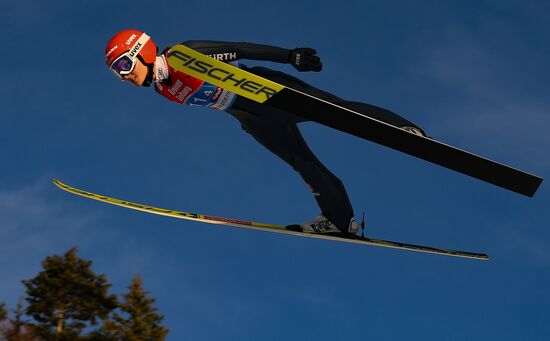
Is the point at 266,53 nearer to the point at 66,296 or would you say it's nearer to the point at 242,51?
the point at 242,51

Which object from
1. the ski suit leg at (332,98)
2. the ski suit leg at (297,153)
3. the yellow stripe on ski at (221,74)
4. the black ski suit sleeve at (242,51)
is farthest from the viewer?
the ski suit leg at (297,153)

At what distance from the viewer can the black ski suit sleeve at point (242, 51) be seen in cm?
763

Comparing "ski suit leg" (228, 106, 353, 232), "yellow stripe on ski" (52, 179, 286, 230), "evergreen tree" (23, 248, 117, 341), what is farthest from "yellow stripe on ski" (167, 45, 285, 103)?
"evergreen tree" (23, 248, 117, 341)

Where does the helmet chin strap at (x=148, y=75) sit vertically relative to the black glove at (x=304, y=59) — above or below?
below

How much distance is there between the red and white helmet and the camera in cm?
779

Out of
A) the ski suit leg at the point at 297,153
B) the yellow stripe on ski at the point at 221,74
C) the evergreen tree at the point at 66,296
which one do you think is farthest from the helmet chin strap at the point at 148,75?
the evergreen tree at the point at 66,296

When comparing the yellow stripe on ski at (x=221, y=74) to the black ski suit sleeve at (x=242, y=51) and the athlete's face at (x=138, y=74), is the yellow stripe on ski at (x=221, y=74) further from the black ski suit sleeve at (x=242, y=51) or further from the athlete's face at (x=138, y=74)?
the athlete's face at (x=138, y=74)

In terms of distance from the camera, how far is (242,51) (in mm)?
7711

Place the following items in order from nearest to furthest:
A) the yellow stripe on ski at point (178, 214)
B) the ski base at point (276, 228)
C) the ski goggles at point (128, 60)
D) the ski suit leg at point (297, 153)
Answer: the ski goggles at point (128, 60)
the ski suit leg at point (297, 153)
the ski base at point (276, 228)
the yellow stripe on ski at point (178, 214)

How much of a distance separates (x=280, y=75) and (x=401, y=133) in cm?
150

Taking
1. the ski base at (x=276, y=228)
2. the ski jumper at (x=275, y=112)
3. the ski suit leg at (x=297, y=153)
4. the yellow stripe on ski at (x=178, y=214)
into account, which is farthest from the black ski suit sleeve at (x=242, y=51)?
the yellow stripe on ski at (x=178, y=214)

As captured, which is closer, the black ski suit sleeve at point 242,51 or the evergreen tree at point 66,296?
the black ski suit sleeve at point 242,51

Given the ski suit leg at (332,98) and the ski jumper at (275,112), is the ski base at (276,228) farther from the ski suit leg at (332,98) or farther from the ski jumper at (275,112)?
the ski suit leg at (332,98)

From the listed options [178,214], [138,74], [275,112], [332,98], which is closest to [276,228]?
[178,214]
